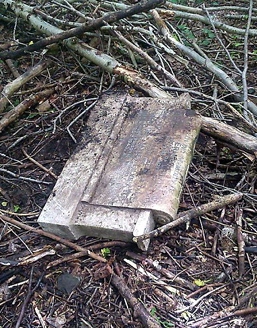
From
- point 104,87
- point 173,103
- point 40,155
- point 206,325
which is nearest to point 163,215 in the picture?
point 206,325

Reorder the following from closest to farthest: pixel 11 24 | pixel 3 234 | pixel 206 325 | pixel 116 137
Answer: pixel 206 325 < pixel 3 234 < pixel 116 137 < pixel 11 24

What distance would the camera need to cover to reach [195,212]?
109 inches

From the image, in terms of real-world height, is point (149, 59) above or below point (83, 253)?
above

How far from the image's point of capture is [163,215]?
105 inches

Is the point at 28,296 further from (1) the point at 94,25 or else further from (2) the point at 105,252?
(1) the point at 94,25

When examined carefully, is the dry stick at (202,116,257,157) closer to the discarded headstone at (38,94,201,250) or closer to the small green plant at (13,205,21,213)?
the discarded headstone at (38,94,201,250)

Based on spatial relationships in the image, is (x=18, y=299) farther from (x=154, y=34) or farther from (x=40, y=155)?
(x=154, y=34)

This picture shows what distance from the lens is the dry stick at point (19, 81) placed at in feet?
12.5

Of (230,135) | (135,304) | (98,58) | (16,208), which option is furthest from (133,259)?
(98,58)

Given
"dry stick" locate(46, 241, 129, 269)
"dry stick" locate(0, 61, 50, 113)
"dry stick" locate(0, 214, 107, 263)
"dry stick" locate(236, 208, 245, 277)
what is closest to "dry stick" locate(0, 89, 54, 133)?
"dry stick" locate(0, 61, 50, 113)

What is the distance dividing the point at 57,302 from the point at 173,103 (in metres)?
1.67

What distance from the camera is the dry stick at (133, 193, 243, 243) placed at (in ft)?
8.44

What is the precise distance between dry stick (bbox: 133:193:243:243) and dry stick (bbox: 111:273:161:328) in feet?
0.87

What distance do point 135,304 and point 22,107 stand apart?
211 centimetres
